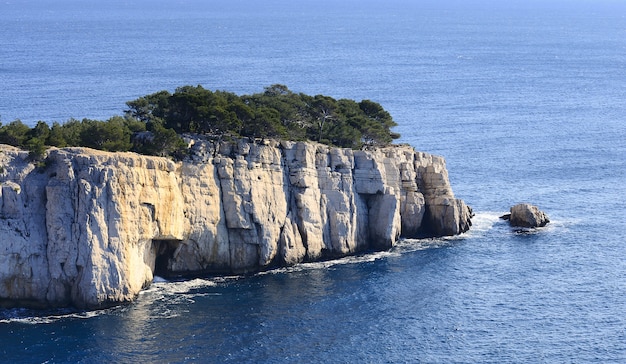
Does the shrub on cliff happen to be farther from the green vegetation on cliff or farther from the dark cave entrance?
the dark cave entrance

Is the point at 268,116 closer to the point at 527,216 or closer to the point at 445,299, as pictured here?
the point at 445,299

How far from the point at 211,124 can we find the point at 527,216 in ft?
102

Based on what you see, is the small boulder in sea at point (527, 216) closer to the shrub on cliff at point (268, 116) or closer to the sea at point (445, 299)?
the sea at point (445, 299)

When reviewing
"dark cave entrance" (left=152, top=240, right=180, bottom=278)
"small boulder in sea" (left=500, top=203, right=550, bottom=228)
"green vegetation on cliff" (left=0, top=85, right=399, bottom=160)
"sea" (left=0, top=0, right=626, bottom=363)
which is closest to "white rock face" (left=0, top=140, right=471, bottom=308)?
"dark cave entrance" (left=152, top=240, right=180, bottom=278)

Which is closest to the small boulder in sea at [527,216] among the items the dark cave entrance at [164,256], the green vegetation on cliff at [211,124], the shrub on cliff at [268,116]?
the green vegetation on cliff at [211,124]

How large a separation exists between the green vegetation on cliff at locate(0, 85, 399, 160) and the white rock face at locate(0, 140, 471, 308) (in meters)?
2.26

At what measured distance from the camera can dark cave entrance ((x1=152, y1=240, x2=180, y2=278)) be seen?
82.9 metres

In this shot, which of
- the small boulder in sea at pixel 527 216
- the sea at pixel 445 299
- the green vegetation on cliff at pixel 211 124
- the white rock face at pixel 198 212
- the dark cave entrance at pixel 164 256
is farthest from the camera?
the small boulder in sea at pixel 527 216

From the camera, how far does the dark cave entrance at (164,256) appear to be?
3263 inches

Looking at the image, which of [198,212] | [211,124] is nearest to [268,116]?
[211,124]

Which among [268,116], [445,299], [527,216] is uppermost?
[268,116]

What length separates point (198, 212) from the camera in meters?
83.0

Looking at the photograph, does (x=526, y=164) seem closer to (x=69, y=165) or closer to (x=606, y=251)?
(x=606, y=251)

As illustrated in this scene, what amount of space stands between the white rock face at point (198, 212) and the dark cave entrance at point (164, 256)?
100mm
